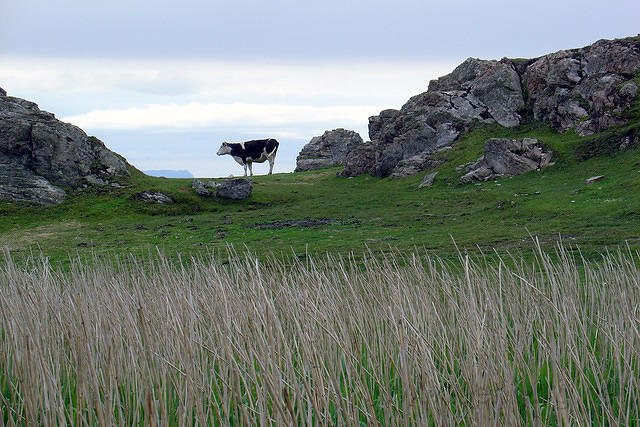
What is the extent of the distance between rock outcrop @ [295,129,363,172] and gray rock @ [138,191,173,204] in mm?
22897

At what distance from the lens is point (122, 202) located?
26750 mm

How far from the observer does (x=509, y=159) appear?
89.9 ft

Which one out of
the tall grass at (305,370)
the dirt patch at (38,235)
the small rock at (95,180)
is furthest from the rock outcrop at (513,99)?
the tall grass at (305,370)

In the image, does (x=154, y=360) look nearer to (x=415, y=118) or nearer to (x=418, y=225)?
(x=418, y=225)

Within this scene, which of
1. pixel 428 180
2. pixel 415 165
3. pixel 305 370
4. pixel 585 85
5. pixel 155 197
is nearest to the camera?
pixel 305 370

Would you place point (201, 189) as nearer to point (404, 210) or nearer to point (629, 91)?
point (404, 210)

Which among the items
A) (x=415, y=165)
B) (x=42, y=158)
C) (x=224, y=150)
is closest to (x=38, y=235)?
(x=42, y=158)

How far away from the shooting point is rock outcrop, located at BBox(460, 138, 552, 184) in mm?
27156

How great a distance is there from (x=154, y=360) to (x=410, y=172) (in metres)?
29.4

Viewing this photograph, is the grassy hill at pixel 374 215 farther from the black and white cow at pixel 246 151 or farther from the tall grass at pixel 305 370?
the black and white cow at pixel 246 151

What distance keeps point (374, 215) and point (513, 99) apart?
17.3 m

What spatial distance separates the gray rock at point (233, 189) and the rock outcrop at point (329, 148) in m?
21.0

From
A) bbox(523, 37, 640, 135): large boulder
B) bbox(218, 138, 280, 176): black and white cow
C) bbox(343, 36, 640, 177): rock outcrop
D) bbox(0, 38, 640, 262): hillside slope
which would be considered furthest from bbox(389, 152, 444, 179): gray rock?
bbox(218, 138, 280, 176): black and white cow

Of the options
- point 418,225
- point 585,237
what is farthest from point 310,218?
point 585,237
